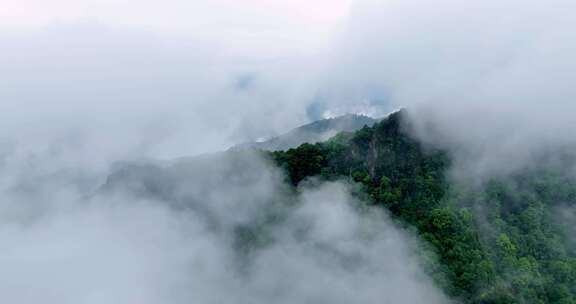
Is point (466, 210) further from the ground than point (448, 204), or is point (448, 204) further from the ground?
point (448, 204)

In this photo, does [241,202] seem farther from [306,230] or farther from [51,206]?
[51,206]

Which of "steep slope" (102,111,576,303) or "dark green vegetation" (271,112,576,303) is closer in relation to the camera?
"dark green vegetation" (271,112,576,303)

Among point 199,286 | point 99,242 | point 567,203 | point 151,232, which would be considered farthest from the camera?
point 99,242

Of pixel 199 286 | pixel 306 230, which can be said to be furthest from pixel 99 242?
pixel 306 230

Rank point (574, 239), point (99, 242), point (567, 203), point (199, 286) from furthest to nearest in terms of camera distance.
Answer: point (99, 242)
point (199, 286)
point (567, 203)
point (574, 239)

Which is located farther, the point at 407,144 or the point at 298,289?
the point at 407,144

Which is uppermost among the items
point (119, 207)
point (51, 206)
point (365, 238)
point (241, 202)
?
point (51, 206)

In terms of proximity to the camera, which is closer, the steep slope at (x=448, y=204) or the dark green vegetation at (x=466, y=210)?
the dark green vegetation at (x=466, y=210)

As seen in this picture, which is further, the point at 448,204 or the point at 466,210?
the point at 448,204
